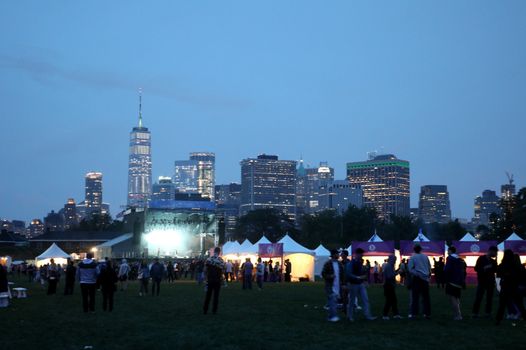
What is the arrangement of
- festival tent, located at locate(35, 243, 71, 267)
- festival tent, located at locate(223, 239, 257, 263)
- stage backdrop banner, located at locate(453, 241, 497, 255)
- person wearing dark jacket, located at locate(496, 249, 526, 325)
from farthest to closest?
festival tent, located at locate(35, 243, 71, 267)
festival tent, located at locate(223, 239, 257, 263)
stage backdrop banner, located at locate(453, 241, 497, 255)
person wearing dark jacket, located at locate(496, 249, 526, 325)

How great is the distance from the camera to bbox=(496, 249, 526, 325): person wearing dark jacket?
16.2 metres

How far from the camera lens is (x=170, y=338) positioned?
13773mm

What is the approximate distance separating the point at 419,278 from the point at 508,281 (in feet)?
7.62

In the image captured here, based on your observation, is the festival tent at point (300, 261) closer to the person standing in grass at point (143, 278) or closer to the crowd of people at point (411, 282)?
the person standing in grass at point (143, 278)

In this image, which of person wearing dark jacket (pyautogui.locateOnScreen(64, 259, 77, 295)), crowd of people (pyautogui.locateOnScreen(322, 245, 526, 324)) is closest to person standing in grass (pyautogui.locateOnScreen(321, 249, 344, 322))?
crowd of people (pyautogui.locateOnScreen(322, 245, 526, 324))

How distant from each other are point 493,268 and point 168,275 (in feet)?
119

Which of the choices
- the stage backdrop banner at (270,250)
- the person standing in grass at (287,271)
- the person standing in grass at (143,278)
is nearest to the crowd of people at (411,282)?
the person standing in grass at (143,278)

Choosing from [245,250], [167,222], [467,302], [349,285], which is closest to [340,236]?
[167,222]

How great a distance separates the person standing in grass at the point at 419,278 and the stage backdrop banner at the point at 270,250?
3353 cm

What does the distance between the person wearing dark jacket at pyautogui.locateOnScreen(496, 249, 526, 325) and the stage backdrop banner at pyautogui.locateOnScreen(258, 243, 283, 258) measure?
3528 centimetres

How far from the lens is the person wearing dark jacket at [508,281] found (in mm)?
16188

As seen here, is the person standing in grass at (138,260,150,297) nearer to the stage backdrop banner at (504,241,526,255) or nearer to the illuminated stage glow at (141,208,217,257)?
the stage backdrop banner at (504,241,526,255)

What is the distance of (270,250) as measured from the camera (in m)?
52.1

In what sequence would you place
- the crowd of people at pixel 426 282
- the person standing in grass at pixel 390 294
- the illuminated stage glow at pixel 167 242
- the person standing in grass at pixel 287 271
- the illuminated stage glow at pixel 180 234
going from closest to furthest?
1. the crowd of people at pixel 426 282
2. the person standing in grass at pixel 390 294
3. the person standing in grass at pixel 287 271
4. the illuminated stage glow at pixel 167 242
5. the illuminated stage glow at pixel 180 234
